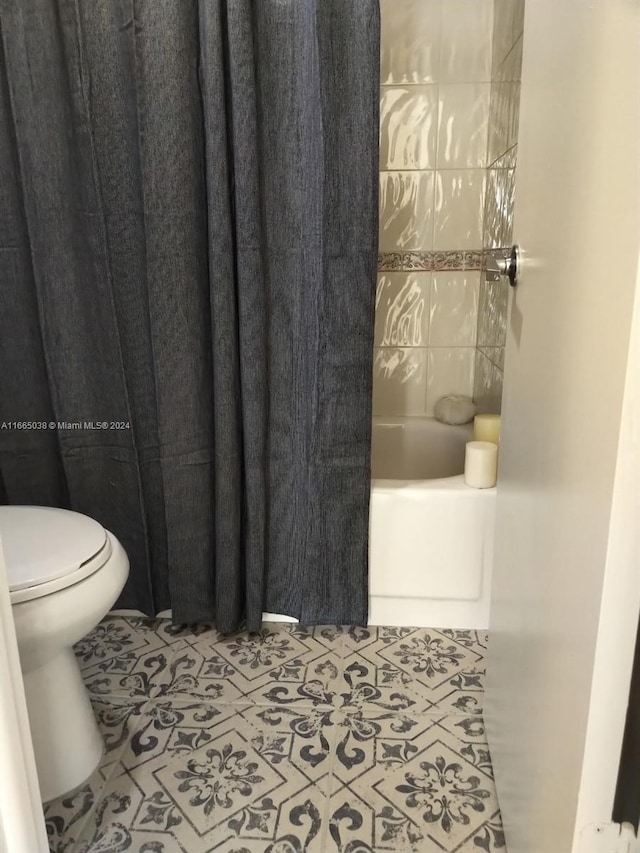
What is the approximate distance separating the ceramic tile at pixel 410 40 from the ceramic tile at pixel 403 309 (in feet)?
1.92

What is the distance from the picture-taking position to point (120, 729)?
1.42 meters

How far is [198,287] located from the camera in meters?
1.54

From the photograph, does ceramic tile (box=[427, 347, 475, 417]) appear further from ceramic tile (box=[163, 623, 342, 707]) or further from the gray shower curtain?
ceramic tile (box=[163, 623, 342, 707])

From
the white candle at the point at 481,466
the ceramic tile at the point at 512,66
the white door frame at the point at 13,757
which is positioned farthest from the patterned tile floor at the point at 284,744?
the ceramic tile at the point at 512,66

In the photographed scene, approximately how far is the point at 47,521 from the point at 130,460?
38cm

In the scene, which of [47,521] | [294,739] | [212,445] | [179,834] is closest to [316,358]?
[212,445]

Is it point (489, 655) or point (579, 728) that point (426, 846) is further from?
point (579, 728)

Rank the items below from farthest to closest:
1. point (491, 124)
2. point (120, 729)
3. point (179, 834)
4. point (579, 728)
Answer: point (491, 124)
point (120, 729)
point (179, 834)
point (579, 728)

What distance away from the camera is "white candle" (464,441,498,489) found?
1657 mm

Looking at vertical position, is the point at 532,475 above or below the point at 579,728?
above

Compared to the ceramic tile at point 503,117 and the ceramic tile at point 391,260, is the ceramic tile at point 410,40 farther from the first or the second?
the ceramic tile at point 391,260

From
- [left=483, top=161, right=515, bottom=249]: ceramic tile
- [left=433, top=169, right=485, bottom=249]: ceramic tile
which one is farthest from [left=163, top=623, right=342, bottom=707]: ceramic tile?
[left=433, top=169, right=485, bottom=249]: ceramic tile

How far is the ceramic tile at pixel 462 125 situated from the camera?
6.56ft

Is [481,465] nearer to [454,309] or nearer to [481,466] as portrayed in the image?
[481,466]
